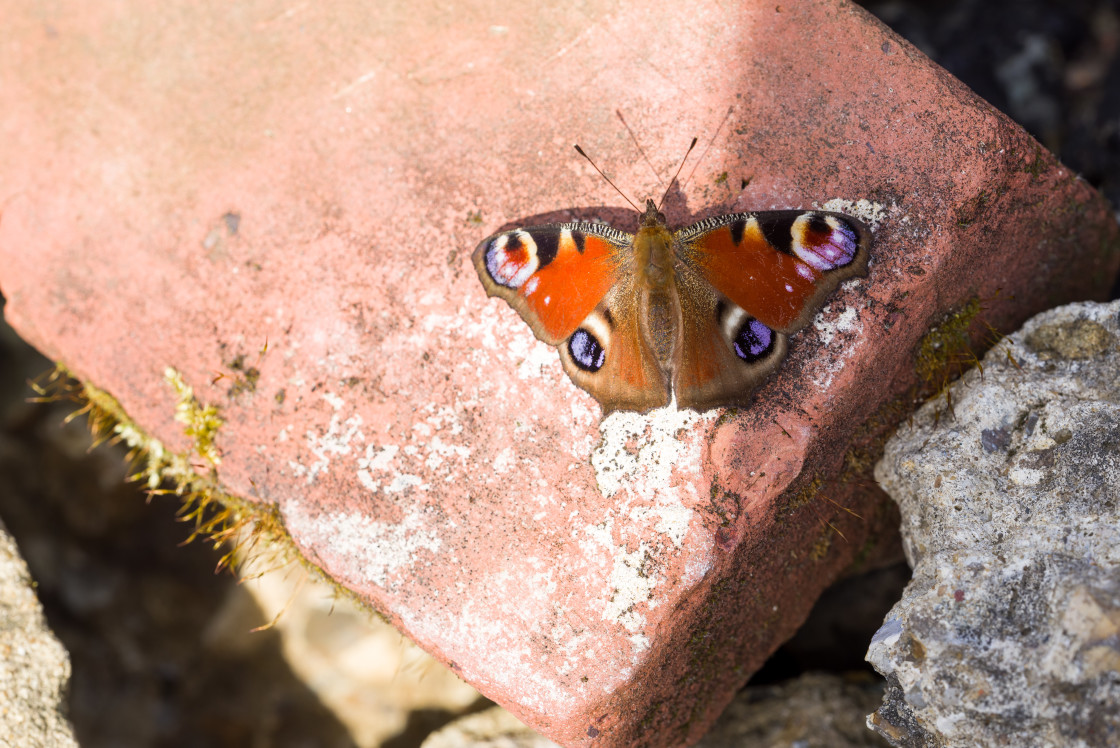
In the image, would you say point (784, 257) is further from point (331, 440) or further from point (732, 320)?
point (331, 440)

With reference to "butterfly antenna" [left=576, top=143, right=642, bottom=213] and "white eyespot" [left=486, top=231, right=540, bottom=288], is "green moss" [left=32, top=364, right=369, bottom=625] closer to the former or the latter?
"white eyespot" [left=486, top=231, right=540, bottom=288]

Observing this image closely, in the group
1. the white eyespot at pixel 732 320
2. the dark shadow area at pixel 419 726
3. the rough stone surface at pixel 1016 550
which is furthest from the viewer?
the dark shadow area at pixel 419 726

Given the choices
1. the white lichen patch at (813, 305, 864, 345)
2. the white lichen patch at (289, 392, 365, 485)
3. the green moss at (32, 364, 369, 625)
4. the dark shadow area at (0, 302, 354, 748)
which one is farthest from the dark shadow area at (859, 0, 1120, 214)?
the dark shadow area at (0, 302, 354, 748)

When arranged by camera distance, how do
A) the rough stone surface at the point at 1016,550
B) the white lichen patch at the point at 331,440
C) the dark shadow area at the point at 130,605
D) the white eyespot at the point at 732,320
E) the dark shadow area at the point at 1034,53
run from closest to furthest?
the rough stone surface at the point at 1016,550, the white eyespot at the point at 732,320, the white lichen patch at the point at 331,440, the dark shadow area at the point at 130,605, the dark shadow area at the point at 1034,53

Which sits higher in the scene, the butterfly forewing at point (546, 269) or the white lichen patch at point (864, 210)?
the white lichen patch at point (864, 210)

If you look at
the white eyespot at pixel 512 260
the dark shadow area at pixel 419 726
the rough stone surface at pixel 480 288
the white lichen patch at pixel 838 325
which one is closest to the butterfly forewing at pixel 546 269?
the white eyespot at pixel 512 260

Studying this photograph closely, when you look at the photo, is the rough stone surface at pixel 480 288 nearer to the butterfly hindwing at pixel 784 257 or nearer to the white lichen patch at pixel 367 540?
the white lichen patch at pixel 367 540

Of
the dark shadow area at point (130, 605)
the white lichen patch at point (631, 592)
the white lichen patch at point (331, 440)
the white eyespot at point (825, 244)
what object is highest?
the white eyespot at point (825, 244)

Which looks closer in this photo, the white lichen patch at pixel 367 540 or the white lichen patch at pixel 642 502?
the white lichen patch at pixel 642 502

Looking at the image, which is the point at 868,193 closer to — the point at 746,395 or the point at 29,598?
the point at 746,395

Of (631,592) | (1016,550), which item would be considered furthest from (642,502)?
(1016,550)
